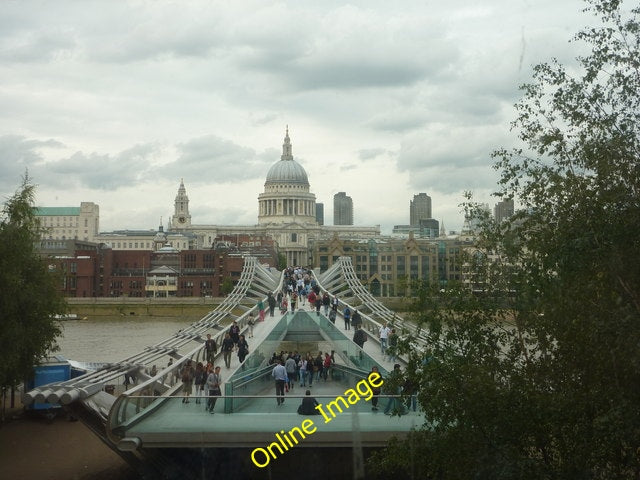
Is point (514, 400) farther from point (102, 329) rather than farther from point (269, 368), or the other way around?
point (102, 329)

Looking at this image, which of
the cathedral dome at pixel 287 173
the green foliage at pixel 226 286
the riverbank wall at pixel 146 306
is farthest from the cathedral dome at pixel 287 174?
the riverbank wall at pixel 146 306

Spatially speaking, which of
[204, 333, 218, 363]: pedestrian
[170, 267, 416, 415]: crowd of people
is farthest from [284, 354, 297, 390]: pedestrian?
[204, 333, 218, 363]: pedestrian

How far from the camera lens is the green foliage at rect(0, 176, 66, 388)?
11.6 metres

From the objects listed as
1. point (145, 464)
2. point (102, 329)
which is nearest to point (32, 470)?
point (145, 464)

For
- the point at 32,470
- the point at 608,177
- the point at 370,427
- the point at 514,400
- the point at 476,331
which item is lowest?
the point at 32,470

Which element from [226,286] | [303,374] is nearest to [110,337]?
[303,374]

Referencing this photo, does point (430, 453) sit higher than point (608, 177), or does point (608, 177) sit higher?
point (608, 177)

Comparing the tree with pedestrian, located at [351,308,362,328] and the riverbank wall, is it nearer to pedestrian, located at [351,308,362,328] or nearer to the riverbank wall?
pedestrian, located at [351,308,362,328]

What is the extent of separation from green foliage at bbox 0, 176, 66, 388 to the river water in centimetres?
440

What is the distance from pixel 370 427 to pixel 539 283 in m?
3.11

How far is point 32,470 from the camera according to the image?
10883 millimetres

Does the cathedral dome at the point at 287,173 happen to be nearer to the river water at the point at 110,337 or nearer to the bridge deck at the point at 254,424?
the river water at the point at 110,337

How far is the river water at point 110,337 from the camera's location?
2409cm

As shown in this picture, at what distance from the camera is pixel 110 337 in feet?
102
